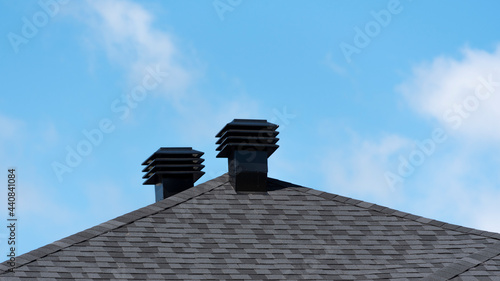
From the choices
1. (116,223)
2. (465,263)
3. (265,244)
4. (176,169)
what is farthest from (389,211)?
(116,223)

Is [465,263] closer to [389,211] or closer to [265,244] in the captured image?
[389,211]

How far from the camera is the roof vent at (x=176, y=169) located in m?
20.1

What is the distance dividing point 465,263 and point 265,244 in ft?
12.1

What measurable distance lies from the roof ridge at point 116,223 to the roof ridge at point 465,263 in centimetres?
529

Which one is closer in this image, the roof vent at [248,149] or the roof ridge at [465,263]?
the roof ridge at [465,263]

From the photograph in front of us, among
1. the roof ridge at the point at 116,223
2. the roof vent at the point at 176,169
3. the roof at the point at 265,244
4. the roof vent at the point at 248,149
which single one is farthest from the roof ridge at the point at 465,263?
the roof vent at the point at 176,169

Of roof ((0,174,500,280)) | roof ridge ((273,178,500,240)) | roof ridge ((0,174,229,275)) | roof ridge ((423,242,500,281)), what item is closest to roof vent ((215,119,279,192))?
roof ((0,174,500,280))

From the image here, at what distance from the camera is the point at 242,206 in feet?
60.0

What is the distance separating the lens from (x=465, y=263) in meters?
16.2

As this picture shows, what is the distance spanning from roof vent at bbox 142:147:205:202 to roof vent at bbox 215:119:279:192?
0.89 m

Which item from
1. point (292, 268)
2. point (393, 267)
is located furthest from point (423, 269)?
point (292, 268)

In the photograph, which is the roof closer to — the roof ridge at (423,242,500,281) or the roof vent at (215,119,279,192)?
the roof ridge at (423,242,500,281)

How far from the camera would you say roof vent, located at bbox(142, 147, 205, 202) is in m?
20.1

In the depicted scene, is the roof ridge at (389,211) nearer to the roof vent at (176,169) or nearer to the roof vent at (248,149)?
the roof vent at (248,149)
